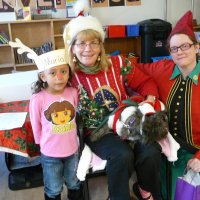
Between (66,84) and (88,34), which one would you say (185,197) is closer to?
(66,84)

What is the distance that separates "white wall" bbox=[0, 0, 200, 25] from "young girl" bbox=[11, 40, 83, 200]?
10.5 ft

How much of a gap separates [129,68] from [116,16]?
3.27 m

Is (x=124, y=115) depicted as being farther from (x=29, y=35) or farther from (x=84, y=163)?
(x=29, y=35)

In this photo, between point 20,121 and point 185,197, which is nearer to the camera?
point 185,197

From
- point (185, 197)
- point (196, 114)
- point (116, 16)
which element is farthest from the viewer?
point (116, 16)

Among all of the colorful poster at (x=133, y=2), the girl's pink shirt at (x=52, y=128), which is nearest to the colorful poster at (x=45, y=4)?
the colorful poster at (x=133, y=2)

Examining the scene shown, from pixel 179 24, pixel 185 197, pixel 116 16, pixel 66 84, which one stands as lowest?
pixel 185 197

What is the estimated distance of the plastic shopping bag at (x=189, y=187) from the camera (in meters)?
1.29

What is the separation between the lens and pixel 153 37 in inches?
166

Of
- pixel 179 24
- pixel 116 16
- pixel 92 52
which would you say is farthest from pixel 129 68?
pixel 116 16

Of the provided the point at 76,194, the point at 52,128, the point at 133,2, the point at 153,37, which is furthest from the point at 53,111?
the point at 133,2

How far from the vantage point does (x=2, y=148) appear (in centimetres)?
146

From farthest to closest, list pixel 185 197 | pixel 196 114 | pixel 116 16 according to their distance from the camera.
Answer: pixel 116 16
pixel 196 114
pixel 185 197

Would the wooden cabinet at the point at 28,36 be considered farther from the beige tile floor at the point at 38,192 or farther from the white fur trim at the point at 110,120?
the white fur trim at the point at 110,120
